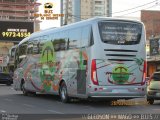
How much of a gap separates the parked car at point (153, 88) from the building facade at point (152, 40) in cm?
2748

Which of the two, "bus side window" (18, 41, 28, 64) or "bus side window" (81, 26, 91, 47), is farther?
"bus side window" (18, 41, 28, 64)

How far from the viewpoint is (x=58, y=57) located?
23312 millimetres

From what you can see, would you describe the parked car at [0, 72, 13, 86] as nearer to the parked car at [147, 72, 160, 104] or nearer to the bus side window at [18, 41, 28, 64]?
the bus side window at [18, 41, 28, 64]

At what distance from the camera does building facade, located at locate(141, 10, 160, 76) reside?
165 feet

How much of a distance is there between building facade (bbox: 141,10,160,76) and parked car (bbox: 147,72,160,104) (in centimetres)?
2748

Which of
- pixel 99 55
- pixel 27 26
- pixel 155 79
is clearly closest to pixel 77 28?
pixel 99 55

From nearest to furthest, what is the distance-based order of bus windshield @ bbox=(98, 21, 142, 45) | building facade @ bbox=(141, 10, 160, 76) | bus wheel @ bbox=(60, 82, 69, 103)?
bus windshield @ bbox=(98, 21, 142, 45), bus wheel @ bbox=(60, 82, 69, 103), building facade @ bbox=(141, 10, 160, 76)

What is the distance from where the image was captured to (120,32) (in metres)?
20.5

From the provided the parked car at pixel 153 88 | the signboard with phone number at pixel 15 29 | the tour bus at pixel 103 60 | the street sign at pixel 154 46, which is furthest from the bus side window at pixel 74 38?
the signboard with phone number at pixel 15 29

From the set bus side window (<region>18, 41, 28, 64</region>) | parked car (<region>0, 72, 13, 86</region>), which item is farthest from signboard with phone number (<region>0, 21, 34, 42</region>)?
bus side window (<region>18, 41, 28, 64</region>)

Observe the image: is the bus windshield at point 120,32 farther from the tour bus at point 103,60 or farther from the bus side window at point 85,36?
the bus side window at point 85,36

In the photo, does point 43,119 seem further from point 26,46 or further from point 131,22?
point 26,46

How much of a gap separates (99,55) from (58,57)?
12.3 ft

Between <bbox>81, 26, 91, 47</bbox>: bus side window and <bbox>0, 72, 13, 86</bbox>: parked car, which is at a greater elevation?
<bbox>81, 26, 91, 47</bbox>: bus side window
